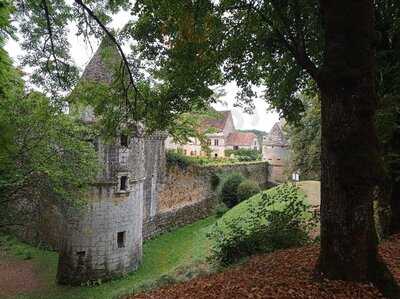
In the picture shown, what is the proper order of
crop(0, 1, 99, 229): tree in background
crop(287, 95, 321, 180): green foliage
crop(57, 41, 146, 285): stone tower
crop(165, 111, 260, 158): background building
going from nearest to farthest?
crop(0, 1, 99, 229): tree in background < crop(57, 41, 146, 285): stone tower < crop(287, 95, 321, 180): green foliage < crop(165, 111, 260, 158): background building

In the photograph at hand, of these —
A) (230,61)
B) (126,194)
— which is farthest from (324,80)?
(126,194)

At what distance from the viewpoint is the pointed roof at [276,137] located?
36188 millimetres

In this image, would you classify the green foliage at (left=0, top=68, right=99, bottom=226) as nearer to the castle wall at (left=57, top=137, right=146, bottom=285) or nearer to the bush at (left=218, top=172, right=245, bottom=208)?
the castle wall at (left=57, top=137, right=146, bottom=285)

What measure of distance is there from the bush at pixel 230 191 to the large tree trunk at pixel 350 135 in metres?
20.4

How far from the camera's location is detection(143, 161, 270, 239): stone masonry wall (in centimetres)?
2175

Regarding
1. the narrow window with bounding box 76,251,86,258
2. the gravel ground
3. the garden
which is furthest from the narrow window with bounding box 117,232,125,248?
the gravel ground

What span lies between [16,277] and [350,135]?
46.6 feet


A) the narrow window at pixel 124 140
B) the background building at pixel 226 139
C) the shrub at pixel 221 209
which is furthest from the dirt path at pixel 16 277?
the background building at pixel 226 139

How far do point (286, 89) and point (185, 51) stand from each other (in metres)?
2.95

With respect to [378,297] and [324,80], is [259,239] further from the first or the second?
[324,80]

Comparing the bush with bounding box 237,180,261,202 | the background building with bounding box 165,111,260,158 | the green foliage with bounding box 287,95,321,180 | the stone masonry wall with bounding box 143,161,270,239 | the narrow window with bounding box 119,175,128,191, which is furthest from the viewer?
the background building with bounding box 165,111,260,158

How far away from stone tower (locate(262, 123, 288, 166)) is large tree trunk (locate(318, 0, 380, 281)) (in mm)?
30271

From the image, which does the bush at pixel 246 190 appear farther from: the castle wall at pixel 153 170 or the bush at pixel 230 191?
the castle wall at pixel 153 170

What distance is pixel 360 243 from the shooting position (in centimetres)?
475
